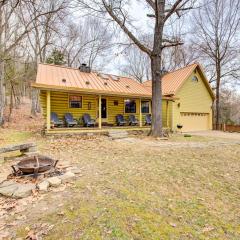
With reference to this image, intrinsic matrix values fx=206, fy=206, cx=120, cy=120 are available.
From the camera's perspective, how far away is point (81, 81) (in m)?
13.8

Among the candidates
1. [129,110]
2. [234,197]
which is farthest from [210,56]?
[234,197]

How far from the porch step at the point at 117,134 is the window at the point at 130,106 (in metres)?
3.61

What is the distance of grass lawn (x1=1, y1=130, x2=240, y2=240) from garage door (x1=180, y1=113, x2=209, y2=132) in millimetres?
11735

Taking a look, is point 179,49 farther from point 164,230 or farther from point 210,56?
point 164,230

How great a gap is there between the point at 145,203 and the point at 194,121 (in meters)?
16.1

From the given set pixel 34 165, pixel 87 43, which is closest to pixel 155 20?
pixel 34 165

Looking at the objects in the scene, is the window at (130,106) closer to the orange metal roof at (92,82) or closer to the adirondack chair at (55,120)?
the orange metal roof at (92,82)

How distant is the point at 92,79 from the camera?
48.7ft

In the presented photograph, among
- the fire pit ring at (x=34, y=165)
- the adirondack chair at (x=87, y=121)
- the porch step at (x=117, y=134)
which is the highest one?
the adirondack chair at (x=87, y=121)

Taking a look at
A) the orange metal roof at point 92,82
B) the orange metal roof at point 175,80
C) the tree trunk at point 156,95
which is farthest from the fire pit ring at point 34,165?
the orange metal roof at point 175,80

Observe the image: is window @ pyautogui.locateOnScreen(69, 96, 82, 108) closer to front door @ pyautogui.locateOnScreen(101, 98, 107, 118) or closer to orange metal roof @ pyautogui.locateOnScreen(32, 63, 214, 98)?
orange metal roof @ pyautogui.locateOnScreen(32, 63, 214, 98)

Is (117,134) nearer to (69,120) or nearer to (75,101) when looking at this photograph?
(69,120)

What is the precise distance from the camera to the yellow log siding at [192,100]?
1674cm

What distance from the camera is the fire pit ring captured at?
4.62 metres
